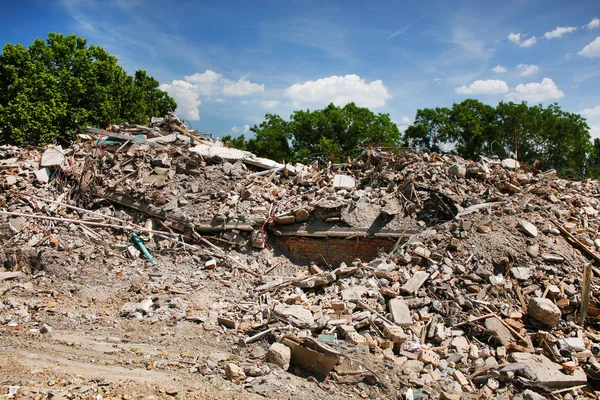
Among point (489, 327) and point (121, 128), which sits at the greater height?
point (121, 128)

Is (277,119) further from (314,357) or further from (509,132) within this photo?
(314,357)

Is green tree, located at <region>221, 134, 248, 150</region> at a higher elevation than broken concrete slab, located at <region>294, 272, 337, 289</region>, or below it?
higher

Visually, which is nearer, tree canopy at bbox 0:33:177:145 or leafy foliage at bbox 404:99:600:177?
tree canopy at bbox 0:33:177:145

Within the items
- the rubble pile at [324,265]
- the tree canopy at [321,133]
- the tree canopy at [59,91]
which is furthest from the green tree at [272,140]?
the rubble pile at [324,265]

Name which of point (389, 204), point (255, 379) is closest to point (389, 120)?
point (389, 204)

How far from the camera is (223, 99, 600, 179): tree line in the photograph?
62.1 feet

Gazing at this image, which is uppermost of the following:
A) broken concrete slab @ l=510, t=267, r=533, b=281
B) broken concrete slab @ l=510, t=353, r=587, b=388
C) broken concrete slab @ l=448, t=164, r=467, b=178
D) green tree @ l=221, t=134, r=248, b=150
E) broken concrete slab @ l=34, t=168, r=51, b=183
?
green tree @ l=221, t=134, r=248, b=150

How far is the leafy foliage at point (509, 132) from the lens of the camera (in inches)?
742

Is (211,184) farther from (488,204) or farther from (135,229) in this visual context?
(488,204)

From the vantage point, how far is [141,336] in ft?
16.0

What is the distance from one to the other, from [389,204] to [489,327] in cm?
345

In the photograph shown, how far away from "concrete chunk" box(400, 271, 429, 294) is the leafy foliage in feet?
48.1

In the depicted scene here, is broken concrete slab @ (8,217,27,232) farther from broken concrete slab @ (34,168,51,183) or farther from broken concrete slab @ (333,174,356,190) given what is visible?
broken concrete slab @ (333,174,356,190)

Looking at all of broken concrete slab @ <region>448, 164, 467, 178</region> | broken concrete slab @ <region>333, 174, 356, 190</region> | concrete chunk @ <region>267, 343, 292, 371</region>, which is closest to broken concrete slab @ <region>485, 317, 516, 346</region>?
concrete chunk @ <region>267, 343, 292, 371</region>
